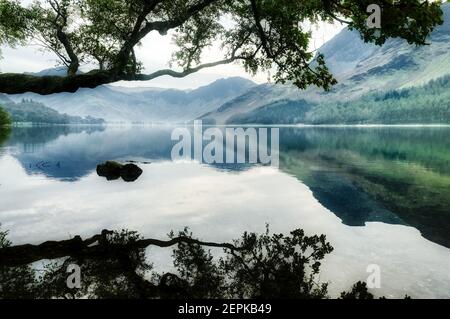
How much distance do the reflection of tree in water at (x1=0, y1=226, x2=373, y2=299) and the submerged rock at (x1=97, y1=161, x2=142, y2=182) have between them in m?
22.4

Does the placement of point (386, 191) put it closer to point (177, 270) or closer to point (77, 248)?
point (177, 270)

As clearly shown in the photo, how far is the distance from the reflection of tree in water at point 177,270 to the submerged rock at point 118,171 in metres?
22.4

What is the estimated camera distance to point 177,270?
494 inches

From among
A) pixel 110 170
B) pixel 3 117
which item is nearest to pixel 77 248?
pixel 110 170

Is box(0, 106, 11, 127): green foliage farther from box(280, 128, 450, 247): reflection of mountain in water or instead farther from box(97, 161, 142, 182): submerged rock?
box(280, 128, 450, 247): reflection of mountain in water

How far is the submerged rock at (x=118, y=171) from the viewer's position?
38.7 meters

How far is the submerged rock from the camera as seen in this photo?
38688 millimetres

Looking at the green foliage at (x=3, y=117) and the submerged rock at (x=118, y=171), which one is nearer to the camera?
the submerged rock at (x=118, y=171)

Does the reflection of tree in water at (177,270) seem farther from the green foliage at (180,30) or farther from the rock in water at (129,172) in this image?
the rock in water at (129,172)

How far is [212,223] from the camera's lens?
64.7ft

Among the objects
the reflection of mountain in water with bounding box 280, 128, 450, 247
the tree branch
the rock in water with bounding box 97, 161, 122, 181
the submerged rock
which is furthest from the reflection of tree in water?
the rock in water with bounding box 97, 161, 122, 181

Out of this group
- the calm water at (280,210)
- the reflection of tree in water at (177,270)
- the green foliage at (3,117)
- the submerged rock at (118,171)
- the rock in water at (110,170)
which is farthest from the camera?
the green foliage at (3,117)

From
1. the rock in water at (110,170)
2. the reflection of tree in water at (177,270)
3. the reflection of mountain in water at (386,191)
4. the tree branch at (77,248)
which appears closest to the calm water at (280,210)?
the reflection of mountain in water at (386,191)
